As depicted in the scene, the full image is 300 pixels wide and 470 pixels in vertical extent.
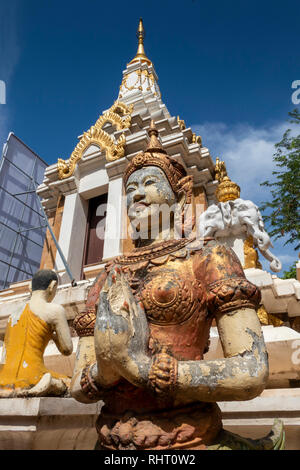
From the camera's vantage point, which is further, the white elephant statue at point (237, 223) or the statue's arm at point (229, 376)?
the white elephant statue at point (237, 223)

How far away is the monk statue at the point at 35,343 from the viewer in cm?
315

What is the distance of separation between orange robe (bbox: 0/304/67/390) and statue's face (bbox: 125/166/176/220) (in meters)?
1.67

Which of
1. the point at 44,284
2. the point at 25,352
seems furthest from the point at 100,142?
the point at 25,352

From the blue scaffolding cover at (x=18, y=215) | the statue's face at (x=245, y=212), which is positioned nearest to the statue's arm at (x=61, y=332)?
the statue's face at (x=245, y=212)

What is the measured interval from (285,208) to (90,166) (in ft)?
26.8

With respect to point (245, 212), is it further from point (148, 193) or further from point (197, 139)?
point (197, 139)

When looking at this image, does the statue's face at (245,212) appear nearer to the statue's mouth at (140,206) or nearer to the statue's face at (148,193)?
the statue's face at (148,193)

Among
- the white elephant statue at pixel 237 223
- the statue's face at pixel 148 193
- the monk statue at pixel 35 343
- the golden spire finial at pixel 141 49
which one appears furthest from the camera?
the golden spire finial at pixel 141 49

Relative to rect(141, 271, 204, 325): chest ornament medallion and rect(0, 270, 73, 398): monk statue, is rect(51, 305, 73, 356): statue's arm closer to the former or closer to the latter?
rect(0, 270, 73, 398): monk statue

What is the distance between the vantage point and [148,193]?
2.48m

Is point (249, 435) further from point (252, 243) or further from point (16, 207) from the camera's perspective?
point (16, 207)

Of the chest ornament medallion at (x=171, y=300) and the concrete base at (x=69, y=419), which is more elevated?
the chest ornament medallion at (x=171, y=300)

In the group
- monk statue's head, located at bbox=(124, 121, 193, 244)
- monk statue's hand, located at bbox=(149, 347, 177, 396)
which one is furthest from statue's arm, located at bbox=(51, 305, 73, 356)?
monk statue's hand, located at bbox=(149, 347, 177, 396)

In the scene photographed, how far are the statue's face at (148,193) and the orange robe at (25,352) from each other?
1668 millimetres
